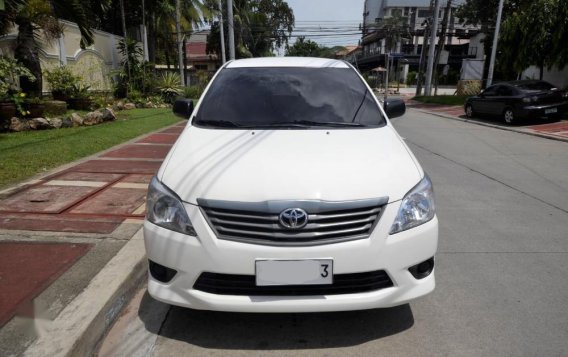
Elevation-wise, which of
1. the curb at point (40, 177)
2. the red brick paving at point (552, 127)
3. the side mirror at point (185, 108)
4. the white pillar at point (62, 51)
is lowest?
the red brick paving at point (552, 127)

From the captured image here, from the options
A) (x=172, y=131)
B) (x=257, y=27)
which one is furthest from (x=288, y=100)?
Answer: (x=257, y=27)

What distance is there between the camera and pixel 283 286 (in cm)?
238

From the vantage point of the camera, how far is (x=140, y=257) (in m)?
3.48

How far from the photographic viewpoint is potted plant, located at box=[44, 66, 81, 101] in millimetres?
14016

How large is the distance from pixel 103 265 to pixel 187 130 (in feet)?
4.10

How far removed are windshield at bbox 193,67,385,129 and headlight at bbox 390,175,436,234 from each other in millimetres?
938

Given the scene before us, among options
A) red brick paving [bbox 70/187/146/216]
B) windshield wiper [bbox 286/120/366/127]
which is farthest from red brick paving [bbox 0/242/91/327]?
windshield wiper [bbox 286/120/366/127]

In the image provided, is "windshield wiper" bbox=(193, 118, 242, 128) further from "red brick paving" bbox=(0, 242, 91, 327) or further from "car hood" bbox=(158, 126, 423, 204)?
"red brick paving" bbox=(0, 242, 91, 327)

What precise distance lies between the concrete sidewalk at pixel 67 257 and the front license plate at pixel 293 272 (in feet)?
3.78

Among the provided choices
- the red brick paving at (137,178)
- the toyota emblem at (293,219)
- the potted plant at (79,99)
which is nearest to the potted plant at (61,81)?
the potted plant at (79,99)

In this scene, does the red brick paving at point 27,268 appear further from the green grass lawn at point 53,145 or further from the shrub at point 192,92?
the shrub at point 192,92

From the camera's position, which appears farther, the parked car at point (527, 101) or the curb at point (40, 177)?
the parked car at point (527, 101)

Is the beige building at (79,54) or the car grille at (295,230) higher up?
the beige building at (79,54)

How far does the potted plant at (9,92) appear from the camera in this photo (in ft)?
30.8
